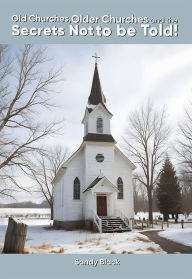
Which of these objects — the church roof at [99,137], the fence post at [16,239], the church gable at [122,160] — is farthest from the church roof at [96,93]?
the fence post at [16,239]

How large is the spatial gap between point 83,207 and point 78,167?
380cm

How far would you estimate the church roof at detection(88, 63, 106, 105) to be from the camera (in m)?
27.1

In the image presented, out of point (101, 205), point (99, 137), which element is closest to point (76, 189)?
point (101, 205)

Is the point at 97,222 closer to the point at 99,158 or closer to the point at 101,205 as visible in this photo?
the point at 101,205

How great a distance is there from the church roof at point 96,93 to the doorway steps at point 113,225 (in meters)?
11.9

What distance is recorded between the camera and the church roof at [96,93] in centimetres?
2711

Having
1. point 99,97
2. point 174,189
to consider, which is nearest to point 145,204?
point 174,189

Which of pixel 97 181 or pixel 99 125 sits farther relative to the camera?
pixel 99 125

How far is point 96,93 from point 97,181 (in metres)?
10.4

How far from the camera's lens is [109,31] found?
10.1 metres

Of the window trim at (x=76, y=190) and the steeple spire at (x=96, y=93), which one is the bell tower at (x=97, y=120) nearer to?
the steeple spire at (x=96, y=93)

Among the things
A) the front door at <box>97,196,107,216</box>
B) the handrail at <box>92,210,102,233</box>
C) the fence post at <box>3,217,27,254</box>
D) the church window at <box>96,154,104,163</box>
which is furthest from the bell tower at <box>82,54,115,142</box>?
the fence post at <box>3,217,27,254</box>

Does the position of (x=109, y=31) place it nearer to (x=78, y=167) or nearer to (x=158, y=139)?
(x=78, y=167)

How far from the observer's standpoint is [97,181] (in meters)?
22.0
